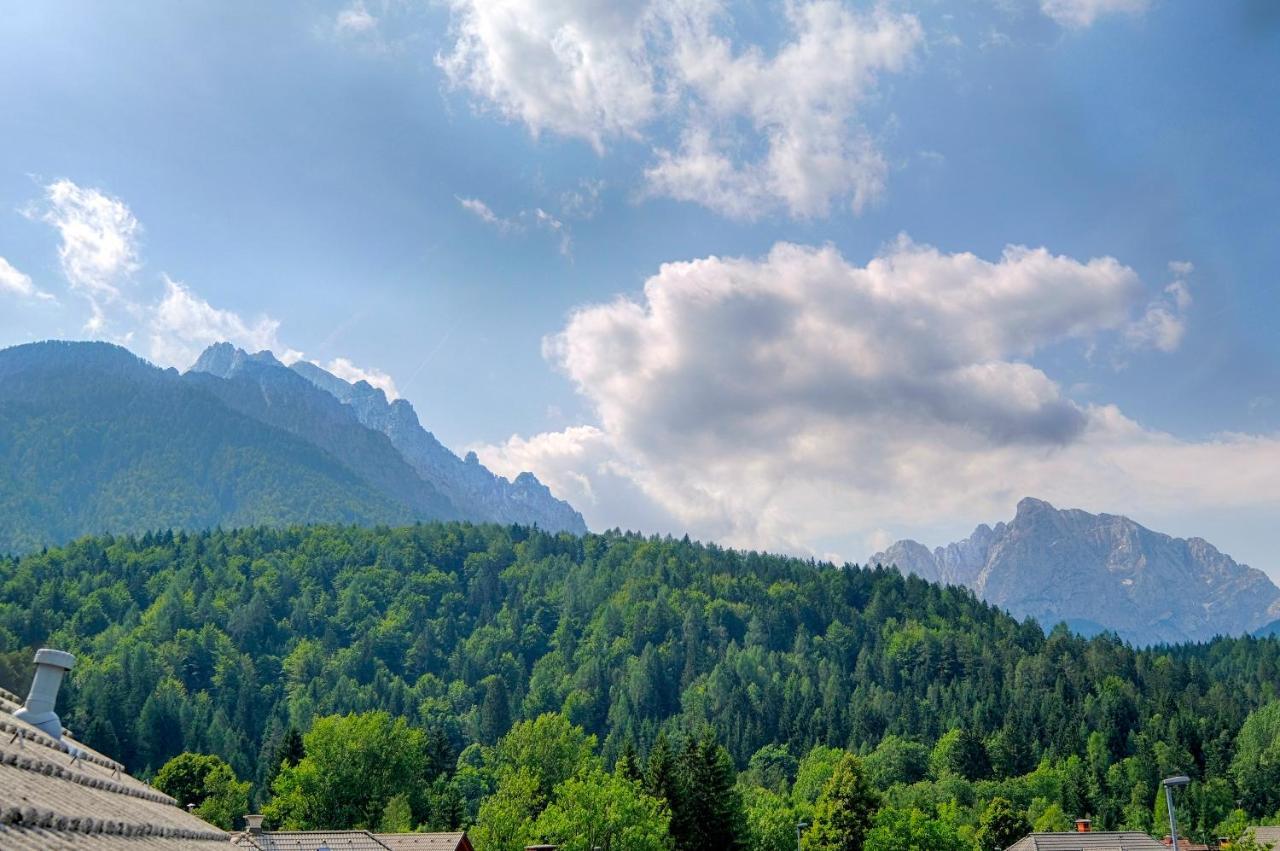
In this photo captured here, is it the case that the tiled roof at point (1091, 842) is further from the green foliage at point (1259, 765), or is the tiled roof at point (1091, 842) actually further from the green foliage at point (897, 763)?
the green foliage at point (1259, 765)

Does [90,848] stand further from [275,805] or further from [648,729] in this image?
[648,729]

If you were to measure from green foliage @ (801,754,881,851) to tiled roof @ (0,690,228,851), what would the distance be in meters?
80.2

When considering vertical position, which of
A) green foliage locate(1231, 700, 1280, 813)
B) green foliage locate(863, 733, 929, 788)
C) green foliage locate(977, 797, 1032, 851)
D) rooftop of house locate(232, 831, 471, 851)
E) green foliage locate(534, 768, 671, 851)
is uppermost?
green foliage locate(1231, 700, 1280, 813)

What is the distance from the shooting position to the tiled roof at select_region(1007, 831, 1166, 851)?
66.7 meters

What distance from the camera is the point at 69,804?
30.0 ft

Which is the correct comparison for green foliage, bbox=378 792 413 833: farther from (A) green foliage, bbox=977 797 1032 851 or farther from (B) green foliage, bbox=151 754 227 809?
(A) green foliage, bbox=977 797 1032 851

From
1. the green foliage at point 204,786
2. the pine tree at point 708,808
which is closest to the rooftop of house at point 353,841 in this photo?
the pine tree at point 708,808

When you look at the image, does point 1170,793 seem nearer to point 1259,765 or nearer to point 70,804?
point 70,804

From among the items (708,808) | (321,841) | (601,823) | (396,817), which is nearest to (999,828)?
(708,808)

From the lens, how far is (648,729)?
630ft

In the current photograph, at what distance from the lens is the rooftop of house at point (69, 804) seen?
25.1ft

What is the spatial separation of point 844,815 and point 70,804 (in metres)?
87.0

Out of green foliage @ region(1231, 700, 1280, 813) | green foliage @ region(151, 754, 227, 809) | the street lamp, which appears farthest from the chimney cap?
green foliage @ region(1231, 700, 1280, 813)

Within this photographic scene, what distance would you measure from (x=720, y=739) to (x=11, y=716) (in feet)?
583
